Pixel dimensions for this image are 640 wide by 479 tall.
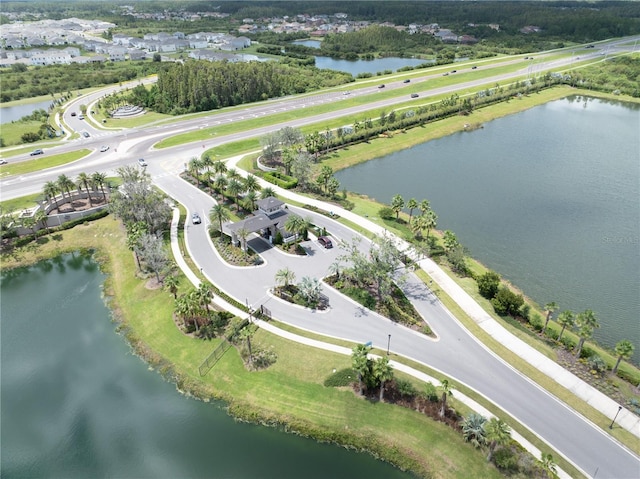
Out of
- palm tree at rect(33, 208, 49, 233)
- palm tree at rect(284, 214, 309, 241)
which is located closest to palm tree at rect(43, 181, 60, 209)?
palm tree at rect(33, 208, 49, 233)

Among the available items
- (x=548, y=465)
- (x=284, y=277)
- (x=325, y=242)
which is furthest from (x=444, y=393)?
(x=325, y=242)

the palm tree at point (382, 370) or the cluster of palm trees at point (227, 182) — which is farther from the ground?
the cluster of palm trees at point (227, 182)

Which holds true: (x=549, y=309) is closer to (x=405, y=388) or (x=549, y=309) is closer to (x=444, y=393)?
(x=444, y=393)

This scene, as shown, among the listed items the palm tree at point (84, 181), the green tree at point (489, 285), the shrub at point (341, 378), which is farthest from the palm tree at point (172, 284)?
the green tree at point (489, 285)

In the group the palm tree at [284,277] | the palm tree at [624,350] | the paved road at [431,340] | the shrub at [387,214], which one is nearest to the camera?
the paved road at [431,340]

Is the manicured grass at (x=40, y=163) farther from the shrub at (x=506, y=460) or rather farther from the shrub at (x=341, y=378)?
the shrub at (x=506, y=460)

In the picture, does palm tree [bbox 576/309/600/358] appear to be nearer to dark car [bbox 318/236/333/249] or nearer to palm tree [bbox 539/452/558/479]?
palm tree [bbox 539/452/558/479]
